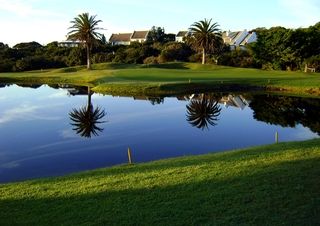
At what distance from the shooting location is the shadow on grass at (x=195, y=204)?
11086 millimetres

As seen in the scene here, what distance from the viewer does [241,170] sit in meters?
15.9

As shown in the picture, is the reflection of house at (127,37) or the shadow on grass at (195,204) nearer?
the shadow on grass at (195,204)

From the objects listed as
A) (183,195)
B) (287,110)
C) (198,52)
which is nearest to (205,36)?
(198,52)

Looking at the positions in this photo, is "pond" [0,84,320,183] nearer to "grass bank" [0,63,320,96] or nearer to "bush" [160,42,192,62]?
"grass bank" [0,63,320,96]

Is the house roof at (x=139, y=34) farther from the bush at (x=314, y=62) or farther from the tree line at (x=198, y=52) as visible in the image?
the bush at (x=314, y=62)

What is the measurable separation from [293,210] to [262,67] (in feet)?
238

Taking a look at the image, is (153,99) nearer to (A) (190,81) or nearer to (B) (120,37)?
(A) (190,81)

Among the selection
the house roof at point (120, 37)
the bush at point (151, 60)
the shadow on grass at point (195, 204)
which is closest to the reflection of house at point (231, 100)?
the shadow on grass at point (195, 204)

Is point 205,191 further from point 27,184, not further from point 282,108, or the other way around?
point 282,108

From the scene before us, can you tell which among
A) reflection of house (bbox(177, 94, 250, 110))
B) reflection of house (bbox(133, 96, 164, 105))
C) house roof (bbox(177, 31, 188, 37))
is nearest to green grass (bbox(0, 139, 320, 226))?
reflection of house (bbox(177, 94, 250, 110))

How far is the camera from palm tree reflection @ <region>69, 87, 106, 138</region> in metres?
33.2

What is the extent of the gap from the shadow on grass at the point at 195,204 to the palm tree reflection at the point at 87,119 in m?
17.9

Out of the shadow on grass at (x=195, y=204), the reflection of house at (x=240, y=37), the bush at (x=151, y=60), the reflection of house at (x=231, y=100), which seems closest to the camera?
the shadow on grass at (x=195, y=204)

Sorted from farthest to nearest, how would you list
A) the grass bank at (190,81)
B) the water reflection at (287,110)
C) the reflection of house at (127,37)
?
the reflection of house at (127,37) → the grass bank at (190,81) → the water reflection at (287,110)
